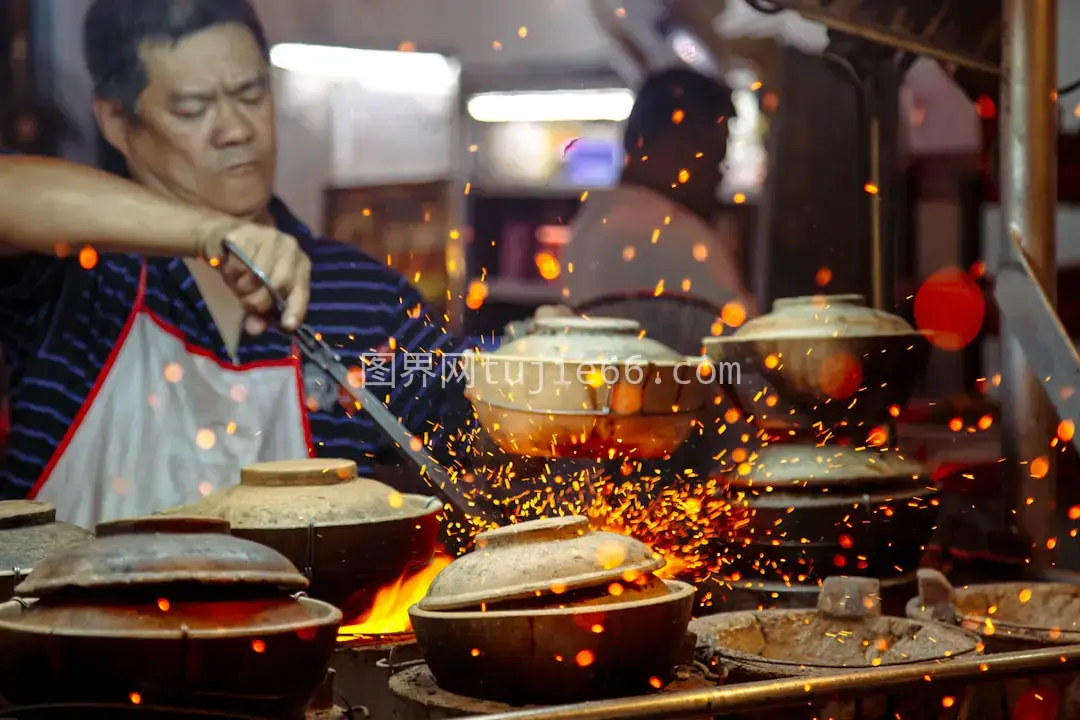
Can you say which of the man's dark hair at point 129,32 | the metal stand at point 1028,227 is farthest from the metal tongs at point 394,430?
the metal stand at point 1028,227

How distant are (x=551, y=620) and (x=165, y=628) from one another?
0.74 metres

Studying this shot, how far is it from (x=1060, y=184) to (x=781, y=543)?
3291 millimetres

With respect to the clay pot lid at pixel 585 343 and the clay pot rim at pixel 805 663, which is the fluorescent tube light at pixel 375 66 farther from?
the clay pot rim at pixel 805 663

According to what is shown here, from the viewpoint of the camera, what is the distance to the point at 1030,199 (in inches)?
159

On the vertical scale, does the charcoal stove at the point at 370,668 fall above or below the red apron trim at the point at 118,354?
below

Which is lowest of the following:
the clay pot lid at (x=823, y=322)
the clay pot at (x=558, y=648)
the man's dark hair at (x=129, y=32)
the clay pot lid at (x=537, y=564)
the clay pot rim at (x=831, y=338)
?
the clay pot at (x=558, y=648)

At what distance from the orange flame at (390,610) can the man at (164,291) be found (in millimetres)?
1051

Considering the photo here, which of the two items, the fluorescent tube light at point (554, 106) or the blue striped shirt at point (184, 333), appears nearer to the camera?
the blue striped shirt at point (184, 333)

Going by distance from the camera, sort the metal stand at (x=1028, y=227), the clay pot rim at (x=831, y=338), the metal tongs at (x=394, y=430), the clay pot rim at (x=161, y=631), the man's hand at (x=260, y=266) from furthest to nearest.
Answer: the man's hand at (x=260, y=266) < the metal stand at (x=1028, y=227) < the clay pot rim at (x=831, y=338) < the metal tongs at (x=394, y=430) < the clay pot rim at (x=161, y=631)

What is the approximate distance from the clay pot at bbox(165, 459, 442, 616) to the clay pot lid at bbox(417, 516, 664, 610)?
42cm

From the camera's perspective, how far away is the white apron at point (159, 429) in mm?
4094

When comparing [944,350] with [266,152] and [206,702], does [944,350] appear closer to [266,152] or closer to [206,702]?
[266,152]

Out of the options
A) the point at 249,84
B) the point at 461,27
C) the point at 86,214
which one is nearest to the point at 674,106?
the point at 461,27

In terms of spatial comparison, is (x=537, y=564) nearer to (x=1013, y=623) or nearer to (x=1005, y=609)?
(x=1013, y=623)
